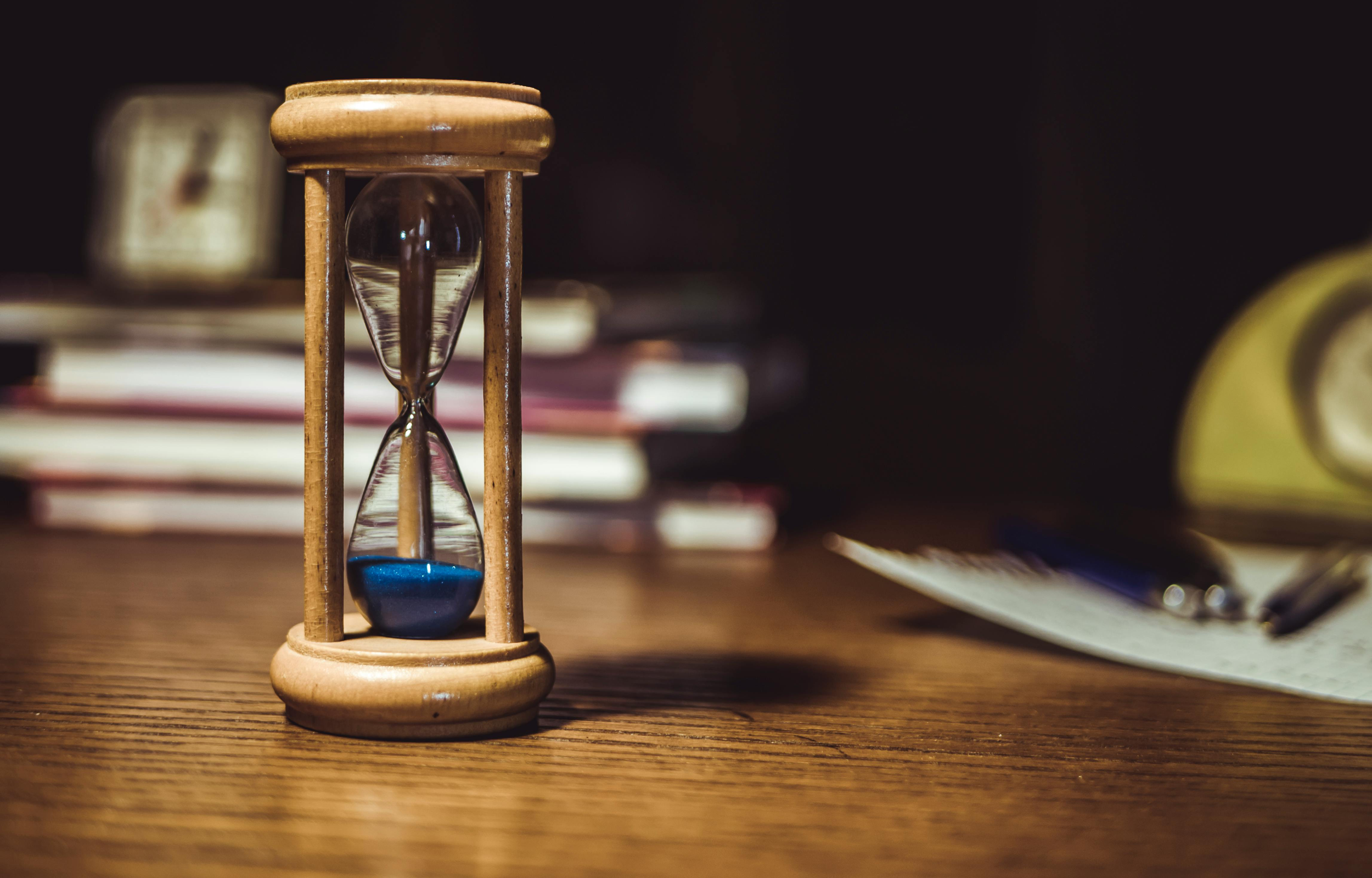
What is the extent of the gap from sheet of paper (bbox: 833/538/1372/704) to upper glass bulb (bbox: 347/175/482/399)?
0.29 meters

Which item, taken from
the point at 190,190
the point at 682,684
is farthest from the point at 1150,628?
the point at 190,190

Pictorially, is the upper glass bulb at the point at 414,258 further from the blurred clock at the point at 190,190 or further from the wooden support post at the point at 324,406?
the blurred clock at the point at 190,190

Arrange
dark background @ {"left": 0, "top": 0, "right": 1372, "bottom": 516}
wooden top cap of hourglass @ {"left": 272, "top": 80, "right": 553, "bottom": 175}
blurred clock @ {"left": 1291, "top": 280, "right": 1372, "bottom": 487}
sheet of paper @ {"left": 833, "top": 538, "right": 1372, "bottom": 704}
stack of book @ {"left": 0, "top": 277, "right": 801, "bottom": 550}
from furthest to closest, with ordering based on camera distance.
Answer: dark background @ {"left": 0, "top": 0, "right": 1372, "bottom": 516}
blurred clock @ {"left": 1291, "top": 280, "right": 1372, "bottom": 487}
stack of book @ {"left": 0, "top": 277, "right": 801, "bottom": 550}
sheet of paper @ {"left": 833, "top": 538, "right": 1372, "bottom": 704}
wooden top cap of hourglass @ {"left": 272, "top": 80, "right": 553, "bottom": 175}

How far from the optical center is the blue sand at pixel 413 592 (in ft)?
1.83

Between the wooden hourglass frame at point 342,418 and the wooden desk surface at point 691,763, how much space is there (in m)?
0.02

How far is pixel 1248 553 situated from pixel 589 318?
1.88 ft

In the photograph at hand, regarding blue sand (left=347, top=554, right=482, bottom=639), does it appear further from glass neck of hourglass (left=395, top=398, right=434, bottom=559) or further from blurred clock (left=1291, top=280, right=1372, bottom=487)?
blurred clock (left=1291, top=280, right=1372, bottom=487)

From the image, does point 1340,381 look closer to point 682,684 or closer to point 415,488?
point 682,684

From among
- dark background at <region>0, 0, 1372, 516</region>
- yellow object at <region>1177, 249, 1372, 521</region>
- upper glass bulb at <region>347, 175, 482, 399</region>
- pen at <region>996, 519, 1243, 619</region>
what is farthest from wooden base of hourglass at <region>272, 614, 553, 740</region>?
dark background at <region>0, 0, 1372, 516</region>

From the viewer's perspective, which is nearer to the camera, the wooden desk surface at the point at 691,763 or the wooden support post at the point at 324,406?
the wooden desk surface at the point at 691,763

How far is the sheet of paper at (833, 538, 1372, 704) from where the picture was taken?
0.66m

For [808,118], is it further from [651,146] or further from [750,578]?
[750,578]

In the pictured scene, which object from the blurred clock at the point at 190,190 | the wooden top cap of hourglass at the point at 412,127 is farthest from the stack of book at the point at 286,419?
the wooden top cap of hourglass at the point at 412,127

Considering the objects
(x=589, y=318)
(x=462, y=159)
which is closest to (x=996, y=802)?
(x=462, y=159)
